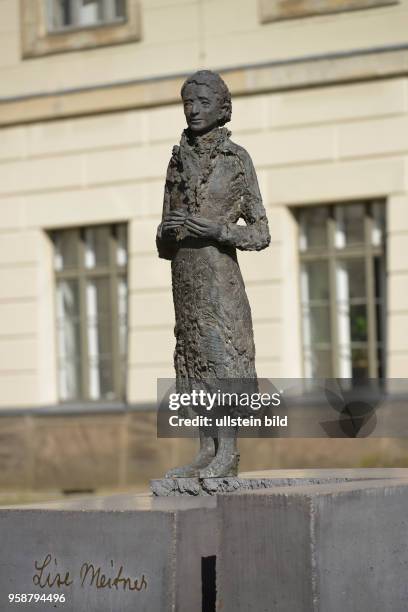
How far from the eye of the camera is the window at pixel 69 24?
20.8m

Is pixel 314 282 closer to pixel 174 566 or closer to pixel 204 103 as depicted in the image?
pixel 204 103

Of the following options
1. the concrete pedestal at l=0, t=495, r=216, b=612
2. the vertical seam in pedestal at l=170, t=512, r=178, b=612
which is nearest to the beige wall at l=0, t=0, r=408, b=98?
the concrete pedestal at l=0, t=495, r=216, b=612

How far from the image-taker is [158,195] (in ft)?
65.9

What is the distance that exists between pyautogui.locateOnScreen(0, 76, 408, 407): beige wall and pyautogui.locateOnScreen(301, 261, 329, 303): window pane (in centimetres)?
29

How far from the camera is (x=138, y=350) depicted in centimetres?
2009

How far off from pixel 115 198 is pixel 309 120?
2.61 m

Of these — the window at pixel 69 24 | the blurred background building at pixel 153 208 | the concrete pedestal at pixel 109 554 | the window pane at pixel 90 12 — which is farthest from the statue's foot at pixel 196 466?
the window pane at pixel 90 12

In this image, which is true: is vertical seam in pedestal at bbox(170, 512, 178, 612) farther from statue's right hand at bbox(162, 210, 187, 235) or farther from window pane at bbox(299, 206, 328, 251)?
window pane at bbox(299, 206, 328, 251)

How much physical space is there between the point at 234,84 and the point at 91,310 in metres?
3.38

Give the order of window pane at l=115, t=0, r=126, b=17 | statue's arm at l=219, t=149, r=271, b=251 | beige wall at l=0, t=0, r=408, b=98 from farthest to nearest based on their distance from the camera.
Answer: window pane at l=115, t=0, r=126, b=17
beige wall at l=0, t=0, r=408, b=98
statue's arm at l=219, t=149, r=271, b=251

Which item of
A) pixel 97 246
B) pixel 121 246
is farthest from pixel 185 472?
pixel 97 246

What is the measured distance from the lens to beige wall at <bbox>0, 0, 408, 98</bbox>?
19.0 m

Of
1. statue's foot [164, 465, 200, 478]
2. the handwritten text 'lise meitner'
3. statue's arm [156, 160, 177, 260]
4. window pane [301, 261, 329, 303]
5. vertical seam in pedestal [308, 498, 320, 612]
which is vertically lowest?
the handwritten text 'lise meitner'

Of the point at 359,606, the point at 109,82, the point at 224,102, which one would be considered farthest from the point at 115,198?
the point at 359,606
